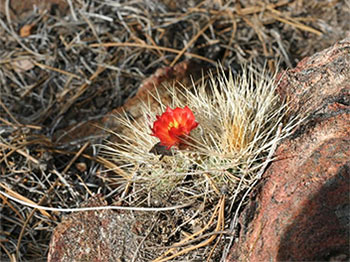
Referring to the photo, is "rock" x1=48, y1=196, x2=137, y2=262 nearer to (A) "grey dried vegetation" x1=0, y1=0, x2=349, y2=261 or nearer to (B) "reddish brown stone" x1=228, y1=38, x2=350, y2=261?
(B) "reddish brown stone" x1=228, y1=38, x2=350, y2=261

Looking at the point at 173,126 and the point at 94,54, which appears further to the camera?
the point at 94,54

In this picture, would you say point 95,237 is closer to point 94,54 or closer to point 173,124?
point 173,124

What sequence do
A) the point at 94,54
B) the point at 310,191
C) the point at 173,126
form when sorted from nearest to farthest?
the point at 310,191 < the point at 173,126 < the point at 94,54

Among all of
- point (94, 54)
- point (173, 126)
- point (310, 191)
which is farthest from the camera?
point (94, 54)

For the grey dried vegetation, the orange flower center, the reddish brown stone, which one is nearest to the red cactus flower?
the orange flower center

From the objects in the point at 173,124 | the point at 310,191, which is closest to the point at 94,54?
the point at 173,124

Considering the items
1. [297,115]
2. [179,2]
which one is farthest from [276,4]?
[297,115]

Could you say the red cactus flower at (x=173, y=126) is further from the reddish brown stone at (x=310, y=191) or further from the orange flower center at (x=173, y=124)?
the reddish brown stone at (x=310, y=191)
